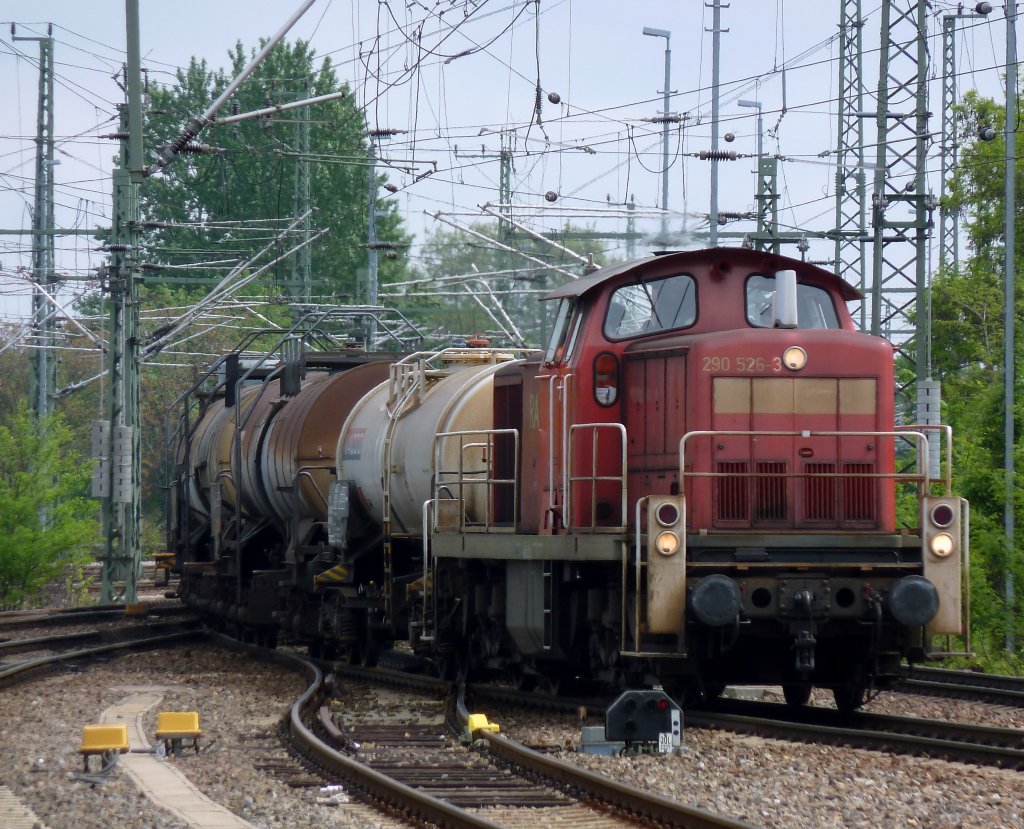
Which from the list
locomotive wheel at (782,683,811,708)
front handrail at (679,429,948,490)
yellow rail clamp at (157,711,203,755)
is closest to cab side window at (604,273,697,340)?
front handrail at (679,429,948,490)

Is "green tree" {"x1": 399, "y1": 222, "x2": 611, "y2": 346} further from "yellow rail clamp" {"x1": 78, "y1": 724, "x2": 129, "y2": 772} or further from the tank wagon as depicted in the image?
"yellow rail clamp" {"x1": 78, "y1": 724, "x2": 129, "y2": 772}

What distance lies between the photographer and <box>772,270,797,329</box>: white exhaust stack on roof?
11.5 metres

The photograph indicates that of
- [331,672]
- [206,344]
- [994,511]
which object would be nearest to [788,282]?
[331,672]

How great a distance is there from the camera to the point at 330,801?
8961mm

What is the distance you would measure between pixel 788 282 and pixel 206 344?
51.7 m

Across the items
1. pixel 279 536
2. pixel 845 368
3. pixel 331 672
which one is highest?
pixel 845 368

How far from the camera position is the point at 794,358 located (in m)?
11.3

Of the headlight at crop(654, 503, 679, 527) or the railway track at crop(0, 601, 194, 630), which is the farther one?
the railway track at crop(0, 601, 194, 630)

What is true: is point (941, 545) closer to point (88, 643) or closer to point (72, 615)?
point (88, 643)

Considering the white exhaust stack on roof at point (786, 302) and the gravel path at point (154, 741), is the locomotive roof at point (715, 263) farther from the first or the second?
the gravel path at point (154, 741)

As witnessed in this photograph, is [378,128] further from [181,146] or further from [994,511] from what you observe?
[994,511]

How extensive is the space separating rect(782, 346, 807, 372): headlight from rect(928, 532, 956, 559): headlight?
162 centimetres

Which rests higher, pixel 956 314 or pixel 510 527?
pixel 956 314

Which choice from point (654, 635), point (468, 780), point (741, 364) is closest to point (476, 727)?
point (654, 635)
